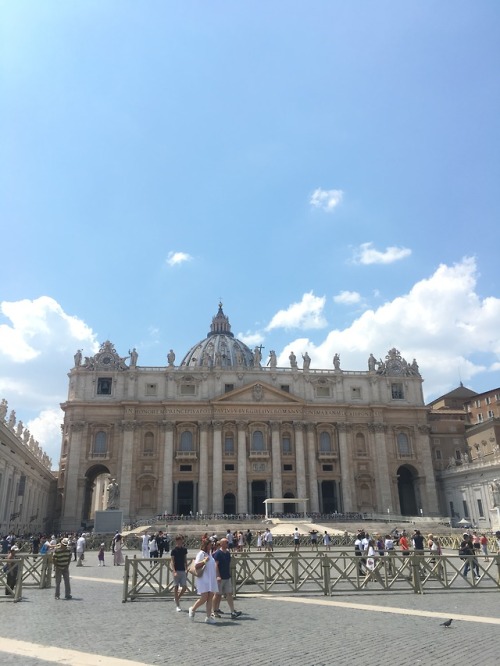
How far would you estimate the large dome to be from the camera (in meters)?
108

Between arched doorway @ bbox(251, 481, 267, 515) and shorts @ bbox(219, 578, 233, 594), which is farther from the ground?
arched doorway @ bbox(251, 481, 267, 515)

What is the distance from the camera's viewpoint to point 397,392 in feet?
243

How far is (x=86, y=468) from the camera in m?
64.9

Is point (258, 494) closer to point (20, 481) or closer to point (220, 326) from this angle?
point (20, 481)

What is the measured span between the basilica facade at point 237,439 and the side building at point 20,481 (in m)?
3.18

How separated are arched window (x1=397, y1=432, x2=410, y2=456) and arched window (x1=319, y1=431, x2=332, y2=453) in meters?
9.11

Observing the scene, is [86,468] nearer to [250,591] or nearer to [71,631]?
[250,591]

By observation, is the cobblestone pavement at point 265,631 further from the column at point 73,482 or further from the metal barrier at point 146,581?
the column at point 73,482

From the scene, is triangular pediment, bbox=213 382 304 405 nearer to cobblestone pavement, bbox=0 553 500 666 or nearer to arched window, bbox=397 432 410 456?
arched window, bbox=397 432 410 456

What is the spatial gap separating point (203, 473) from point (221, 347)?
48.6 m

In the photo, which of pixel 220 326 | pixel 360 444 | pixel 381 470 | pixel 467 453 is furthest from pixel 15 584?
pixel 220 326

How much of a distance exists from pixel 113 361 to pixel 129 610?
58.6 m

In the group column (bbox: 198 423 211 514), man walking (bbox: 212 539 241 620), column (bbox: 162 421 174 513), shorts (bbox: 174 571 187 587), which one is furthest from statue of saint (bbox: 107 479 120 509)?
man walking (bbox: 212 539 241 620)

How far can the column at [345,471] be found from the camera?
66250 millimetres
